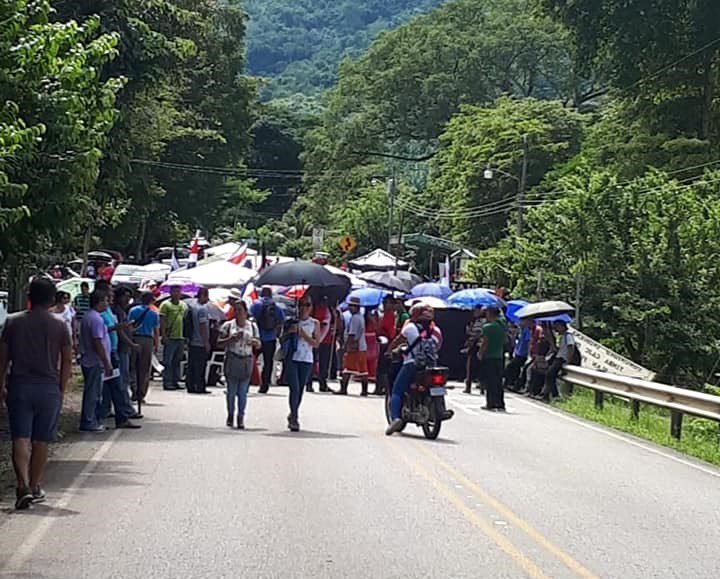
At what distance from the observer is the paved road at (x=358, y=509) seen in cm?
895

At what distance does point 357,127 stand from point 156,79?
60668 millimetres

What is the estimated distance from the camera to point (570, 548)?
9711 mm

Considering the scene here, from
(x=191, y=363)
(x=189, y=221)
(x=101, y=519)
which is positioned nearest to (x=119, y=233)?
(x=189, y=221)

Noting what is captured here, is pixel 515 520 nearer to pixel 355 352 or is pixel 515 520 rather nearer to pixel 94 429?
pixel 94 429

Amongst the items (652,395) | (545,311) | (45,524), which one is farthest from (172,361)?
(45,524)

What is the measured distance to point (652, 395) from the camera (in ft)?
67.4

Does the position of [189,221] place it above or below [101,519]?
above

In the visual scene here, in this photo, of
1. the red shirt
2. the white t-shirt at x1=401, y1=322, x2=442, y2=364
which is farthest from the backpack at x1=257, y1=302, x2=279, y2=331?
the white t-shirt at x1=401, y1=322, x2=442, y2=364

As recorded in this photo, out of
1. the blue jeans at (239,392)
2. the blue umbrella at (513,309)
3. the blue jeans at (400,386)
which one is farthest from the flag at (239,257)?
the blue jeans at (400,386)

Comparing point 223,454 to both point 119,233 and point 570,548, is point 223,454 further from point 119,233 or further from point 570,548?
point 119,233

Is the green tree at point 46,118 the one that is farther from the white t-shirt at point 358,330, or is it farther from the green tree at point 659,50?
the green tree at point 659,50

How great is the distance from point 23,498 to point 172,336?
12.4m

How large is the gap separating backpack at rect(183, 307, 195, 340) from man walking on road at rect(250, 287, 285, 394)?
44.5 inches

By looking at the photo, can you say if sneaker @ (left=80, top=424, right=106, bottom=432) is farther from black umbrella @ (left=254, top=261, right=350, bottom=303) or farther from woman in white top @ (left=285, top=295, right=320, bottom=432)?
black umbrella @ (left=254, top=261, right=350, bottom=303)
